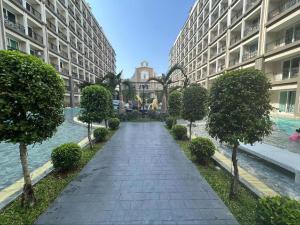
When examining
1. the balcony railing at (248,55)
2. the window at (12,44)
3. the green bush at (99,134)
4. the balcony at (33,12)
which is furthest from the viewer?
the balcony railing at (248,55)

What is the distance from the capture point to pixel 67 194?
4.74 meters

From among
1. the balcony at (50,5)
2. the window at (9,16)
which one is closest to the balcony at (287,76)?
the window at (9,16)

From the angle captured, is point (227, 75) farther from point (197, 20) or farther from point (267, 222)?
point (197, 20)

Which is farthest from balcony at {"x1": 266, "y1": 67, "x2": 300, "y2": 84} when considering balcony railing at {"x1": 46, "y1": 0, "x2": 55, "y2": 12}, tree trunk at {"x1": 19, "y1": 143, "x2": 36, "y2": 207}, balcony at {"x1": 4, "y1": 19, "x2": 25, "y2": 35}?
balcony railing at {"x1": 46, "y1": 0, "x2": 55, "y2": 12}

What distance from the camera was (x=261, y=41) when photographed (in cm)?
1814

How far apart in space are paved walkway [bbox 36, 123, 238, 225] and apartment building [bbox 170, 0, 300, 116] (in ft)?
19.4

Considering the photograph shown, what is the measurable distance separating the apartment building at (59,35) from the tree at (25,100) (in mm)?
17350

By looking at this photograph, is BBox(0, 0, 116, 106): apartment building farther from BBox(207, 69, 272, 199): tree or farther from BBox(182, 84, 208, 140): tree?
BBox(207, 69, 272, 199): tree

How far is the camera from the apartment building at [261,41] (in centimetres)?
1504

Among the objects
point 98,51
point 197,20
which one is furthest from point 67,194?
point 98,51

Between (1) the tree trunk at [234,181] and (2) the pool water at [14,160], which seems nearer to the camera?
(1) the tree trunk at [234,181]

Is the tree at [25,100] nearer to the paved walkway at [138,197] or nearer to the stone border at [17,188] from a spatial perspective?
the stone border at [17,188]

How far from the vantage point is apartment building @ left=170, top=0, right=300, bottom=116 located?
592 inches

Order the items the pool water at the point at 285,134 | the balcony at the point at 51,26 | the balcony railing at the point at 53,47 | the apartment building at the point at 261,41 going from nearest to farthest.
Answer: the pool water at the point at 285,134
the apartment building at the point at 261,41
the balcony at the point at 51,26
the balcony railing at the point at 53,47
